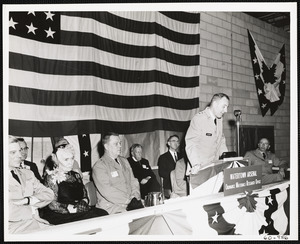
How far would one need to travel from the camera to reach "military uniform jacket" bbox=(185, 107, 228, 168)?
2.60 m

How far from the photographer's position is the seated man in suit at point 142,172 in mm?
2494

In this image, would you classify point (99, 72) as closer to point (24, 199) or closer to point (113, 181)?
point (113, 181)

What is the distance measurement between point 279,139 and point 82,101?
65.2 inches

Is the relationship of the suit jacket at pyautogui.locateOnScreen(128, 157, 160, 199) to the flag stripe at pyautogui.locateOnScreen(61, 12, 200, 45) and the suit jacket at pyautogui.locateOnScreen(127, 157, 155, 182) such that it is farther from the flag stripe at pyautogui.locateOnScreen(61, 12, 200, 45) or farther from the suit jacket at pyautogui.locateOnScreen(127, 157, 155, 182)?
the flag stripe at pyautogui.locateOnScreen(61, 12, 200, 45)

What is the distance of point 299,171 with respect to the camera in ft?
7.66

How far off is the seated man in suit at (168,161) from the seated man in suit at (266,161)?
2.07 feet

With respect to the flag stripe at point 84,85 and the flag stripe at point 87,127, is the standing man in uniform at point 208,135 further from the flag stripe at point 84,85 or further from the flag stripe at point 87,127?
the flag stripe at point 84,85

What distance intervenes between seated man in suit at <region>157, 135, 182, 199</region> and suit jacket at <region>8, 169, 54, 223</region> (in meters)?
0.91

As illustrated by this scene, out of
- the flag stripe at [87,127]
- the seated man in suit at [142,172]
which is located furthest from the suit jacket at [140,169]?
the flag stripe at [87,127]

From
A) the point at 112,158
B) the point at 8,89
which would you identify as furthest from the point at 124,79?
the point at 8,89

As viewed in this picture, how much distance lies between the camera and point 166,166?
262cm

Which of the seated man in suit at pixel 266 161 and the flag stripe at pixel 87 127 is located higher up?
the flag stripe at pixel 87 127

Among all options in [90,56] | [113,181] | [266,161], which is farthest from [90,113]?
[266,161]

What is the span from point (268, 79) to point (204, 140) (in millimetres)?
922
